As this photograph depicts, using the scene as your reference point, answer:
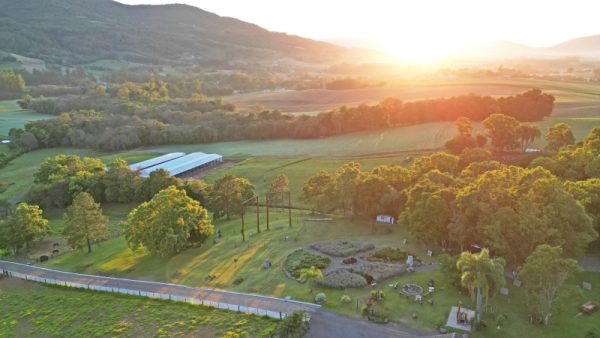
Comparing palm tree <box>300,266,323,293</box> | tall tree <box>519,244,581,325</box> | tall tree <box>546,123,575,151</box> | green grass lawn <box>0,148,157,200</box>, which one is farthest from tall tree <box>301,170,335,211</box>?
green grass lawn <box>0,148,157,200</box>

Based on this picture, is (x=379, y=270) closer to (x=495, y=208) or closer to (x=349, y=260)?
(x=349, y=260)

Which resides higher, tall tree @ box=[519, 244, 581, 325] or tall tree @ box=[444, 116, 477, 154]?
tall tree @ box=[444, 116, 477, 154]

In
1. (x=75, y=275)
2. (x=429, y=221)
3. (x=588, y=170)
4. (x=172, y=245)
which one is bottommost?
(x=75, y=275)

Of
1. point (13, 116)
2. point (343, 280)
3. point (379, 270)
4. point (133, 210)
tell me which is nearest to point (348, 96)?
point (13, 116)

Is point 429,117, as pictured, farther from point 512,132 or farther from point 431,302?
point 431,302

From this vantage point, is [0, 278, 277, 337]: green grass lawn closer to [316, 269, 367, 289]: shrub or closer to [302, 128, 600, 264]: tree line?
[316, 269, 367, 289]: shrub

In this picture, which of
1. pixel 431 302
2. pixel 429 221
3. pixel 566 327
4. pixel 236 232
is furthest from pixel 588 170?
pixel 236 232

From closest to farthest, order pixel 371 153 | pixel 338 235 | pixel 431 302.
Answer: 1. pixel 431 302
2. pixel 338 235
3. pixel 371 153
